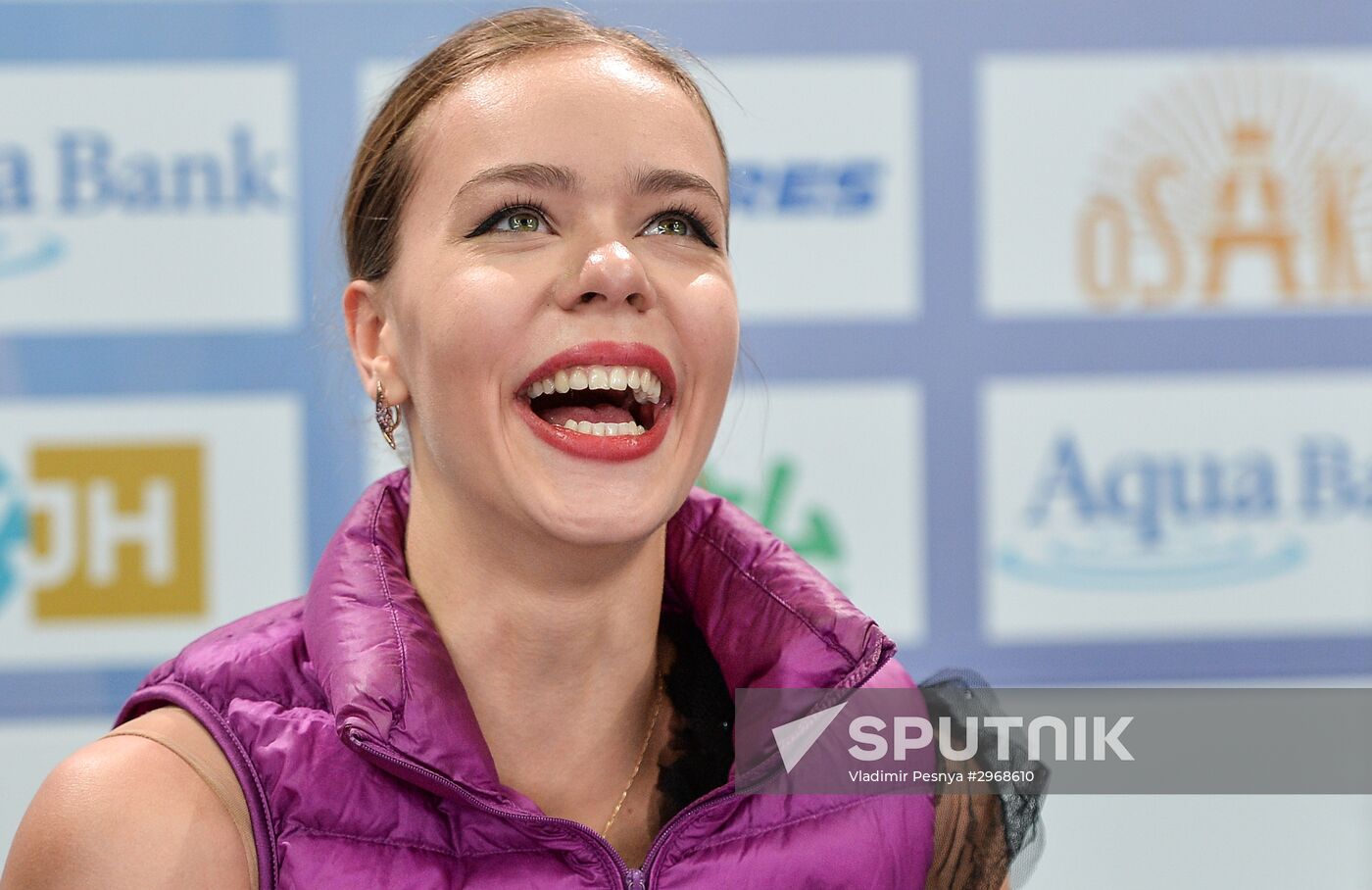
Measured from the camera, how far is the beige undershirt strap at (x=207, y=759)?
0.95 meters

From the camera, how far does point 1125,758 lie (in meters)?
1.57

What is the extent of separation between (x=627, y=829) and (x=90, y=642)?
1272mm

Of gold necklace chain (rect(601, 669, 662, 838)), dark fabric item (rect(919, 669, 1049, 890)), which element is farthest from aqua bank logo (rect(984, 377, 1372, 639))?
gold necklace chain (rect(601, 669, 662, 838))

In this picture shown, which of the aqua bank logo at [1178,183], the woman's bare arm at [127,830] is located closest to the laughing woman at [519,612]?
the woman's bare arm at [127,830]

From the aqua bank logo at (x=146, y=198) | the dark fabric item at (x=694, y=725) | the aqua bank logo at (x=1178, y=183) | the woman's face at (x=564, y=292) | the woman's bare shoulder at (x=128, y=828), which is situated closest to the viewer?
the woman's bare shoulder at (x=128, y=828)


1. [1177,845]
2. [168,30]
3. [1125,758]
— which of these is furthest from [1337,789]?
[168,30]

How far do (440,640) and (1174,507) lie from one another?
1.46m

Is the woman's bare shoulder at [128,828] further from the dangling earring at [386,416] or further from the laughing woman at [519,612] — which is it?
the dangling earring at [386,416]

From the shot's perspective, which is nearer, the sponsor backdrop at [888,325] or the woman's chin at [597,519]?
the woman's chin at [597,519]

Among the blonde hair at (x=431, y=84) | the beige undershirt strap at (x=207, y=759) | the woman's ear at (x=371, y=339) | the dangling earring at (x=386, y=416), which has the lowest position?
the beige undershirt strap at (x=207, y=759)

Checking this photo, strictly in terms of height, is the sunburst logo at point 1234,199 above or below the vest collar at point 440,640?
above

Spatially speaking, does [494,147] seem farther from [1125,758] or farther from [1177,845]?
[1177,845]

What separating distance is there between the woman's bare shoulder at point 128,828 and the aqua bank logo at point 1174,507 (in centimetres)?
146

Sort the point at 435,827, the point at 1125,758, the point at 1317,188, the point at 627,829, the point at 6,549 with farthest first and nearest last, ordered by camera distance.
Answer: the point at 1317,188, the point at 6,549, the point at 1125,758, the point at 627,829, the point at 435,827
